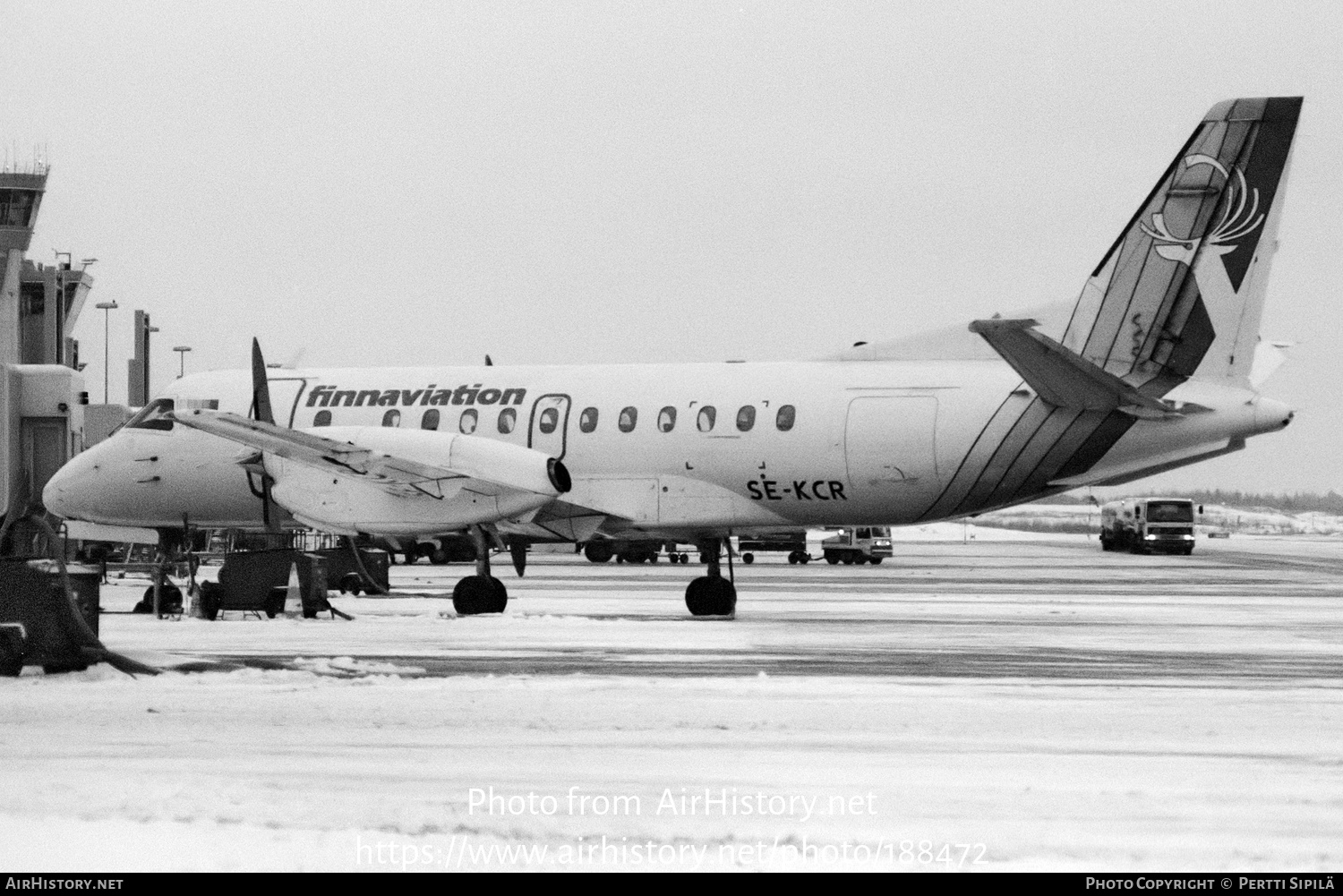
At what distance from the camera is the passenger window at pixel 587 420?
83.4 ft

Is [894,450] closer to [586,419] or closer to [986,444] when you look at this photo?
[986,444]

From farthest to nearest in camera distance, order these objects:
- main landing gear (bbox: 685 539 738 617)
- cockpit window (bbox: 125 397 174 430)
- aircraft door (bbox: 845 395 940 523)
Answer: cockpit window (bbox: 125 397 174 430), main landing gear (bbox: 685 539 738 617), aircraft door (bbox: 845 395 940 523)

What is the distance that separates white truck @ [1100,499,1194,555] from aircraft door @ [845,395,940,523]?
46.0 metres

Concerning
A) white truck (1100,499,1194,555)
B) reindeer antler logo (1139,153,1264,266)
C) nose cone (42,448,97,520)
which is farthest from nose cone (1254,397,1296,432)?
white truck (1100,499,1194,555)

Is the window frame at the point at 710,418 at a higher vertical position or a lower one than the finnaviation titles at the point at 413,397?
lower

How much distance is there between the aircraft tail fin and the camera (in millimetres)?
22844

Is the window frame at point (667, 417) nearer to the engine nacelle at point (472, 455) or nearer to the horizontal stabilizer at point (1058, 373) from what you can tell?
the engine nacelle at point (472, 455)

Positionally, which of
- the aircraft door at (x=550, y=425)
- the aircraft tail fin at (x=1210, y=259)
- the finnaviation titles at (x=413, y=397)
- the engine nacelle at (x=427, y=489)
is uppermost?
the aircraft tail fin at (x=1210, y=259)

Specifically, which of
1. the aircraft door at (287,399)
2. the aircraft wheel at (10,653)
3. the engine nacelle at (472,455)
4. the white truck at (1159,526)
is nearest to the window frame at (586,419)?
the engine nacelle at (472,455)

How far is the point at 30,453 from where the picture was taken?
45.1 m

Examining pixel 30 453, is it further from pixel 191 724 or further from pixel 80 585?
pixel 191 724

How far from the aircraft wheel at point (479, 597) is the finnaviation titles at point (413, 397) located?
3.36 meters

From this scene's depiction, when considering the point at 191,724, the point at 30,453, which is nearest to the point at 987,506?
the point at 191,724

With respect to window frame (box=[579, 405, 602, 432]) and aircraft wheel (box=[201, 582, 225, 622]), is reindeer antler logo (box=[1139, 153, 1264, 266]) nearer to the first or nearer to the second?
window frame (box=[579, 405, 602, 432])
